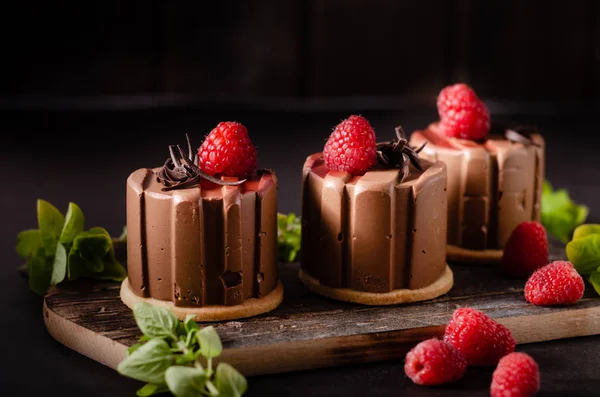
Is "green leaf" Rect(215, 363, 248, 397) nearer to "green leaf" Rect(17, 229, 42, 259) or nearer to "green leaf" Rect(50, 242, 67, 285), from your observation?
"green leaf" Rect(50, 242, 67, 285)

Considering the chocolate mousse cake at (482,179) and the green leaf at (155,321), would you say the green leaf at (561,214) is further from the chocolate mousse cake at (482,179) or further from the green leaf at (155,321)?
the green leaf at (155,321)

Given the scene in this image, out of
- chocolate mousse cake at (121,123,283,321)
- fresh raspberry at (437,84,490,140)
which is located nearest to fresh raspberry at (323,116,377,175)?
chocolate mousse cake at (121,123,283,321)

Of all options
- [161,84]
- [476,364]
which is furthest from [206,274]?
[161,84]

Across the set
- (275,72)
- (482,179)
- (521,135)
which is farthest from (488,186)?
(275,72)

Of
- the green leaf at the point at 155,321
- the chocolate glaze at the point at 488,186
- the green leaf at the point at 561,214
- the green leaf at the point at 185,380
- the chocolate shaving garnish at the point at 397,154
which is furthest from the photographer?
the green leaf at the point at 561,214

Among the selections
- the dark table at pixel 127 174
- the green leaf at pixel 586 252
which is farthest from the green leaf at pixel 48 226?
the green leaf at pixel 586 252

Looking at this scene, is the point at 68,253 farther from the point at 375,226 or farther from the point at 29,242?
the point at 375,226
